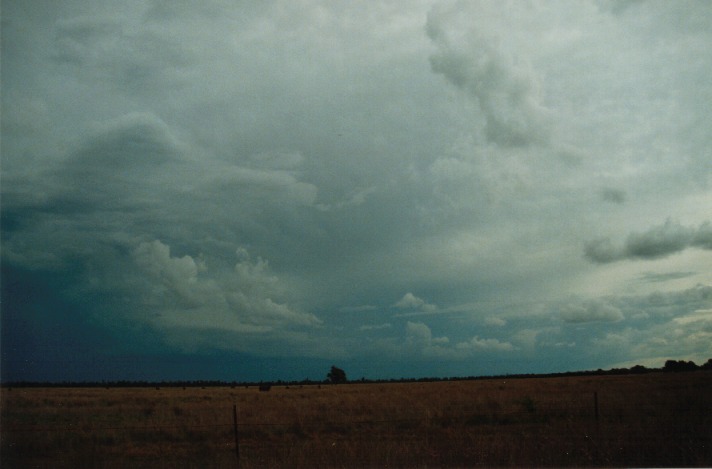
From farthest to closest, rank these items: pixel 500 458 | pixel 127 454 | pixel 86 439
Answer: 1. pixel 86 439
2. pixel 127 454
3. pixel 500 458

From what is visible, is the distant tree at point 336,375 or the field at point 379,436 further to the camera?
the distant tree at point 336,375

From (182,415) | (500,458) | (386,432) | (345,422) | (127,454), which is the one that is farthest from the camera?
(182,415)

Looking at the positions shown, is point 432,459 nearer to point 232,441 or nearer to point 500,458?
point 500,458

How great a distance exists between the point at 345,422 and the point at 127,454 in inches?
341

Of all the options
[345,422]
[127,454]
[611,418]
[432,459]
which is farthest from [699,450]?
[127,454]

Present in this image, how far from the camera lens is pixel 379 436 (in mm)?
18438

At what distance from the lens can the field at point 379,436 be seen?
43.2 ft

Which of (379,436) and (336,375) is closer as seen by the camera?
(379,436)

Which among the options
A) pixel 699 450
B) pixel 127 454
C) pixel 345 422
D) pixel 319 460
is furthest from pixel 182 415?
pixel 699 450

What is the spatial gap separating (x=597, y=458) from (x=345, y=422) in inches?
446

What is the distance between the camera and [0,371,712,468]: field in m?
13.2

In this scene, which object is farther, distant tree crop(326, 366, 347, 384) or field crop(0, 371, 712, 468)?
distant tree crop(326, 366, 347, 384)

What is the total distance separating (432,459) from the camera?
13.0 meters

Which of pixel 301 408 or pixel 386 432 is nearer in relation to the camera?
pixel 386 432
